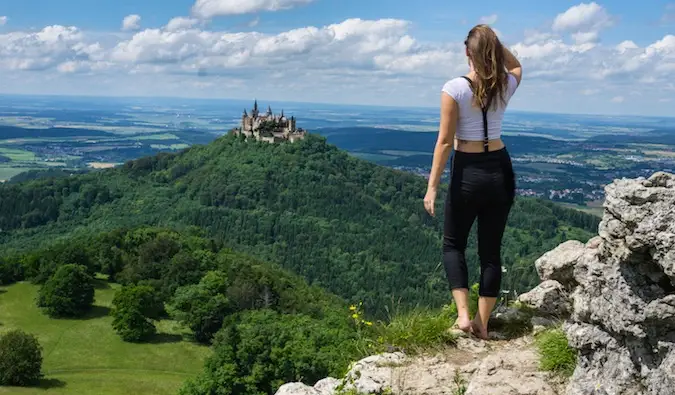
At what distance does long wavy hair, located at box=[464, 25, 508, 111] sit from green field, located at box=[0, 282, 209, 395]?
36.5 metres

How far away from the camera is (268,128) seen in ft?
440

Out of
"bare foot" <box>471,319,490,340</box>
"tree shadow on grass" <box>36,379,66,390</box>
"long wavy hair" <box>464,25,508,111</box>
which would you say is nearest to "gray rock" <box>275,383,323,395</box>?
"bare foot" <box>471,319,490,340</box>

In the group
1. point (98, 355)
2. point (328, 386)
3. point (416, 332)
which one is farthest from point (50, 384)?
point (416, 332)

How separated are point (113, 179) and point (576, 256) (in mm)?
139967

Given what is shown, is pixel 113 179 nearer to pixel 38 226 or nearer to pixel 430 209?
pixel 38 226

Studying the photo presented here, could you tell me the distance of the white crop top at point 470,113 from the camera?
627 centimetres

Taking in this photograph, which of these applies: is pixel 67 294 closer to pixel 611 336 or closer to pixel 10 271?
pixel 10 271

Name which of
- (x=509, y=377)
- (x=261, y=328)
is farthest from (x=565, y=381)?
(x=261, y=328)

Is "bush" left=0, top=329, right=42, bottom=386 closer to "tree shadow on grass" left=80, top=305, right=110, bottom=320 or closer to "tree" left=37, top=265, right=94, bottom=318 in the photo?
"tree" left=37, top=265, right=94, bottom=318

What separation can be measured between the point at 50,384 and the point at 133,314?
10707 millimetres

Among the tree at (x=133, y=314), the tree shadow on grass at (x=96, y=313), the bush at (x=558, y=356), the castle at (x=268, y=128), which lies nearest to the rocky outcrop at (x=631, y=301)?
the bush at (x=558, y=356)

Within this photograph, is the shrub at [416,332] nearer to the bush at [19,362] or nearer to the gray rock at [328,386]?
the gray rock at [328,386]

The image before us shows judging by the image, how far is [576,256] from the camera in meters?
6.76

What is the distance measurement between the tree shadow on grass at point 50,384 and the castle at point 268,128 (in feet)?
321
